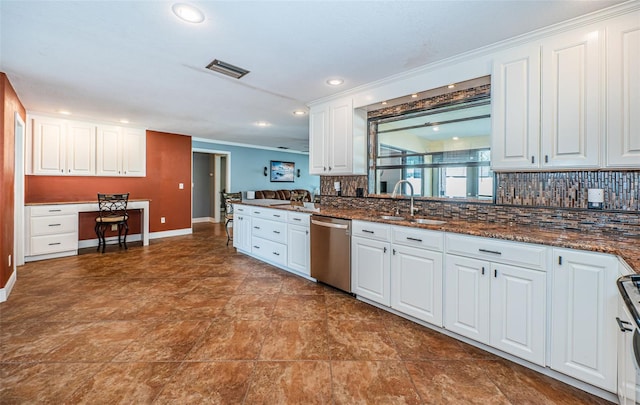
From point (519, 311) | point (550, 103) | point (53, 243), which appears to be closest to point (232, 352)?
point (519, 311)

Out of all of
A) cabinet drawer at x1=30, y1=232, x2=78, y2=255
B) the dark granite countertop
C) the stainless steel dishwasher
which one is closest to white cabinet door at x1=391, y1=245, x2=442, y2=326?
the dark granite countertop

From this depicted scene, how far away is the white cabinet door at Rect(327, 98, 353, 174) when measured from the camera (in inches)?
137

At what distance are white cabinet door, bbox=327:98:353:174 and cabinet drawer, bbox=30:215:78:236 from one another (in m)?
4.35

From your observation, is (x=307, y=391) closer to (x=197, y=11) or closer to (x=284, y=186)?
(x=197, y=11)

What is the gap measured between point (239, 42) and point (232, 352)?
2.38 metres

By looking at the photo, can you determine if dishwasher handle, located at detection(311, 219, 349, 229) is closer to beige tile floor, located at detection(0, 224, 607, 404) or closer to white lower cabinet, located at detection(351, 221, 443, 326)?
white lower cabinet, located at detection(351, 221, 443, 326)

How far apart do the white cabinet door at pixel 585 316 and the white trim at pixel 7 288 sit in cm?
471

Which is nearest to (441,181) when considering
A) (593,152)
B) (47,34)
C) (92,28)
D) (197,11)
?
(593,152)

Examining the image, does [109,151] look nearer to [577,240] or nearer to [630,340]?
[577,240]

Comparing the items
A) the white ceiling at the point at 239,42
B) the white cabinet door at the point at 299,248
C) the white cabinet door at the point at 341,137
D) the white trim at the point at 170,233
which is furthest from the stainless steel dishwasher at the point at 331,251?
the white trim at the point at 170,233

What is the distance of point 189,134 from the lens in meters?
6.40

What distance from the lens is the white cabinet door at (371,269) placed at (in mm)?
2541

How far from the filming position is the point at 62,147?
478 centimetres

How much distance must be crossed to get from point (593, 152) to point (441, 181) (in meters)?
1.18
